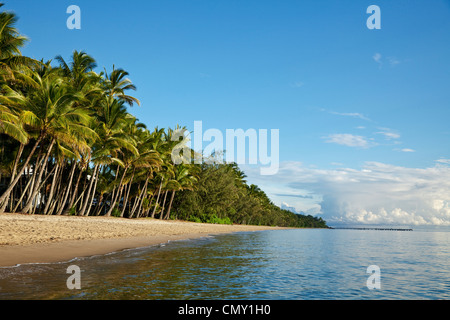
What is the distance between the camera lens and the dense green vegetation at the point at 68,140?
20359 mm

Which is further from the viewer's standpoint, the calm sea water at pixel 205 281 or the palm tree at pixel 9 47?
the palm tree at pixel 9 47

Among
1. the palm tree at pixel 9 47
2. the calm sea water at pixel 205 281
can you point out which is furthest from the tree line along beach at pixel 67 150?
the calm sea water at pixel 205 281

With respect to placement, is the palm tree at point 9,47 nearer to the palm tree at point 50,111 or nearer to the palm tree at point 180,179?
the palm tree at point 50,111

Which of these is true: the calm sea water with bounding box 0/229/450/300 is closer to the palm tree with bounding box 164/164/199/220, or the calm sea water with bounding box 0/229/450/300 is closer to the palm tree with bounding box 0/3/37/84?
the palm tree with bounding box 0/3/37/84

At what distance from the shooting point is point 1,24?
760 inches

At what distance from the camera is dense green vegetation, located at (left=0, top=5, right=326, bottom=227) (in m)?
20.4

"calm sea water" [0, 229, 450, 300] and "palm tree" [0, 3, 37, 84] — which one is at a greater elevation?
"palm tree" [0, 3, 37, 84]

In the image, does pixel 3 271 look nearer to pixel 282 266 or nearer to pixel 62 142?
pixel 282 266

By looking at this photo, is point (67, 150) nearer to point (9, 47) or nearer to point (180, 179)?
point (9, 47)

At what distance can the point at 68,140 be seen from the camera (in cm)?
2291

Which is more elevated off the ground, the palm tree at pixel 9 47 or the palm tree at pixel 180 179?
the palm tree at pixel 9 47

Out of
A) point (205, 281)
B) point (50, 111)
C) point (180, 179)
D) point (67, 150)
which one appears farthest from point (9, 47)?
point (180, 179)

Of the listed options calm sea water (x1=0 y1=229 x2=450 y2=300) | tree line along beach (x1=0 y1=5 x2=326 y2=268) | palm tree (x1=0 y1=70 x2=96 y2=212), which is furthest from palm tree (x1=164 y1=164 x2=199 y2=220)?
calm sea water (x1=0 y1=229 x2=450 y2=300)
